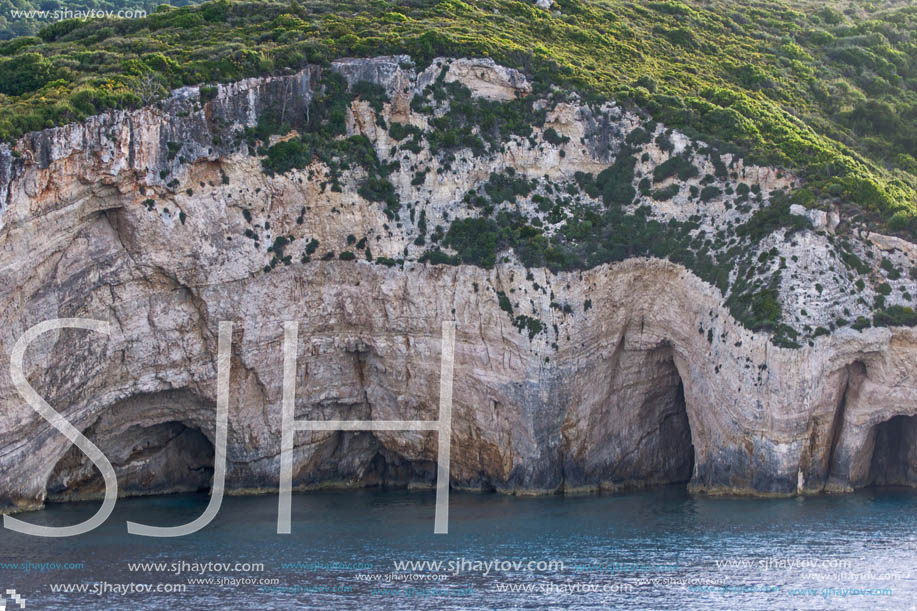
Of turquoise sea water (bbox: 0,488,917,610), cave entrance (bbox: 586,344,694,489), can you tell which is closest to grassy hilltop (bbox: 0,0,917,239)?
cave entrance (bbox: 586,344,694,489)

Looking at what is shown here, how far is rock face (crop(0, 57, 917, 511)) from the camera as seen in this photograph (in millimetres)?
49438

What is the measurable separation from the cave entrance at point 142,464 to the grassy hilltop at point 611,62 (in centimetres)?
1520

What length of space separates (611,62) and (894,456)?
2705 cm

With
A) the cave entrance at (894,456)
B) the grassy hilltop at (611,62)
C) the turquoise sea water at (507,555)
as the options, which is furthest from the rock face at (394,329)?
the turquoise sea water at (507,555)

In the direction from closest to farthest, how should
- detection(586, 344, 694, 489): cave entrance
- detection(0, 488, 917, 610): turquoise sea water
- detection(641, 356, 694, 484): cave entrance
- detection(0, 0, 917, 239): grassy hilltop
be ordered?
detection(0, 488, 917, 610): turquoise sea water < detection(0, 0, 917, 239): grassy hilltop < detection(586, 344, 694, 489): cave entrance < detection(641, 356, 694, 484): cave entrance

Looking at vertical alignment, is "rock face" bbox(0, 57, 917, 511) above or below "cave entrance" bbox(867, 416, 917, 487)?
above

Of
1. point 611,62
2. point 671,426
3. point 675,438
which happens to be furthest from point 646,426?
point 611,62

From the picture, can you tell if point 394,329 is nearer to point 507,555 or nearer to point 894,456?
point 507,555

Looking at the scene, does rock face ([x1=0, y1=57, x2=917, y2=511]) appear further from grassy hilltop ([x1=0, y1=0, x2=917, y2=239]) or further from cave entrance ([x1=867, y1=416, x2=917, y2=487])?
grassy hilltop ([x1=0, y1=0, x2=917, y2=239])

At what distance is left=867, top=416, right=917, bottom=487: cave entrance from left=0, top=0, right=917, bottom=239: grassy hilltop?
939 centimetres

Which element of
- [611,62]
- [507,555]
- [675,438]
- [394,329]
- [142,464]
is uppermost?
[611,62]

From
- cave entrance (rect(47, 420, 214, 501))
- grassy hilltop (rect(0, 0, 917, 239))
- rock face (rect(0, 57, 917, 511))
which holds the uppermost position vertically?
grassy hilltop (rect(0, 0, 917, 239))

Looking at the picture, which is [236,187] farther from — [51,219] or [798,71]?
[798,71]

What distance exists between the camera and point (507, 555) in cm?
4319
